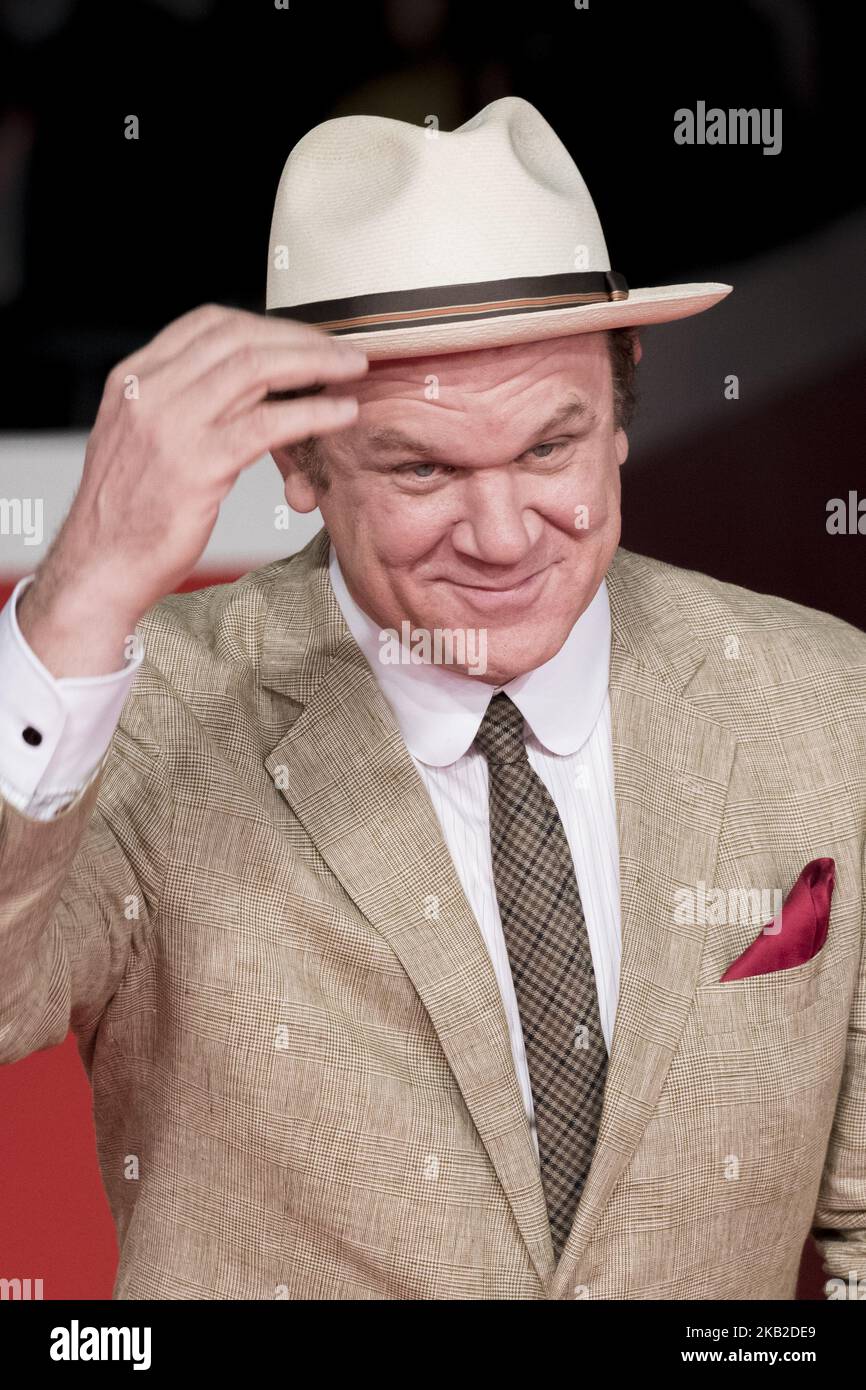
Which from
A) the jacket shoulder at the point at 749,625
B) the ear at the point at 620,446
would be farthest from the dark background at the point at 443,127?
the ear at the point at 620,446

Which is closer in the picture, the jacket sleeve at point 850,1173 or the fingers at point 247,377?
the fingers at point 247,377

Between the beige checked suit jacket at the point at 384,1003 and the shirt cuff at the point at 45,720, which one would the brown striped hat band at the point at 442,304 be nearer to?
the beige checked suit jacket at the point at 384,1003

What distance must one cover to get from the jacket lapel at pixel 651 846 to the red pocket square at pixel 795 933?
0.06 m

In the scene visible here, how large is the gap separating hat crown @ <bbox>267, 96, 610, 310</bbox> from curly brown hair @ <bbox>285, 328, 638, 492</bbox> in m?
0.09

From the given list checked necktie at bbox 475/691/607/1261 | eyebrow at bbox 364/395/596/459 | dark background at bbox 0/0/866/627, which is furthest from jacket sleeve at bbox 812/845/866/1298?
dark background at bbox 0/0/866/627

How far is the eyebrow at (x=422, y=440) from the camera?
1.73 metres

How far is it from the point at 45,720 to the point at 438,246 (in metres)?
0.66

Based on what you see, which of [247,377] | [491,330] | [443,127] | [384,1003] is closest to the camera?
[247,377]

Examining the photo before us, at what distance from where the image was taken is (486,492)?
1729mm

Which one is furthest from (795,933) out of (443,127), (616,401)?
(443,127)

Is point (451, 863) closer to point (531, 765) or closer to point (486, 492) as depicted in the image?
point (531, 765)

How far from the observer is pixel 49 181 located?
275 centimetres

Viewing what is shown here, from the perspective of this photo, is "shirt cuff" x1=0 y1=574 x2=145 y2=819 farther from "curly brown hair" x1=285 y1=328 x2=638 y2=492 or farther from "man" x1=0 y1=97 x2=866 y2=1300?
"curly brown hair" x1=285 y1=328 x2=638 y2=492

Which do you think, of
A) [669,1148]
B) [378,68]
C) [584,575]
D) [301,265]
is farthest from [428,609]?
[378,68]
